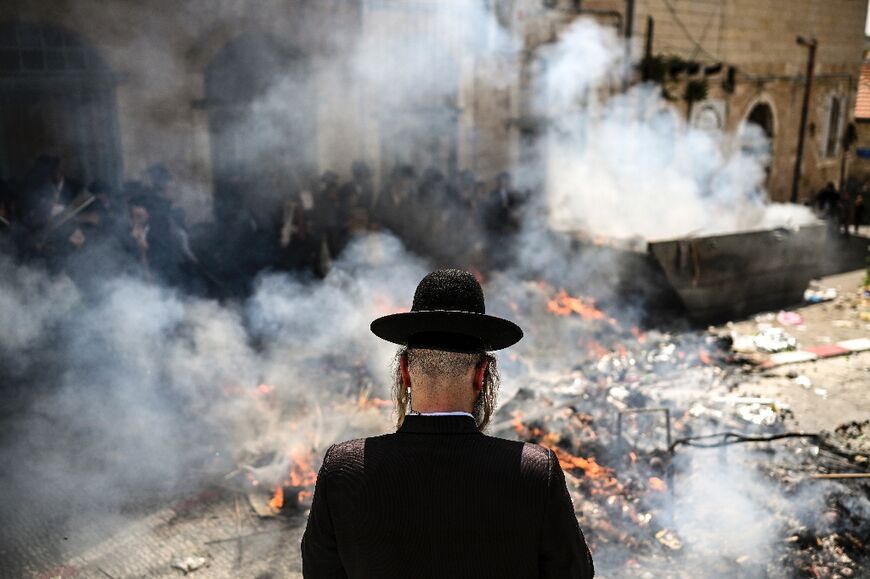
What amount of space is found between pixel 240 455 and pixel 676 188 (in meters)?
12.2

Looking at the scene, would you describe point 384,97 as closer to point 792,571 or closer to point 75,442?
point 75,442

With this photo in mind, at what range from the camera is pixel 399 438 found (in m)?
1.95

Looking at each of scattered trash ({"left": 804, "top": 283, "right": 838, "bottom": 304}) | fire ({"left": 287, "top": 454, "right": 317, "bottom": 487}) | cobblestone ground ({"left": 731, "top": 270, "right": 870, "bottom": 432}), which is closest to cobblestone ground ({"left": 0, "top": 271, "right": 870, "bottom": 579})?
fire ({"left": 287, "top": 454, "right": 317, "bottom": 487})

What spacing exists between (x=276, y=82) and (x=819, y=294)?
977 centimetres

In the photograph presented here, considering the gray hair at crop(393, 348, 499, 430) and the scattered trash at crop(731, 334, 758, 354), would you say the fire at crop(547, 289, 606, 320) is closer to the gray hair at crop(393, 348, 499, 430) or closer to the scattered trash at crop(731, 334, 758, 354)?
the scattered trash at crop(731, 334, 758, 354)

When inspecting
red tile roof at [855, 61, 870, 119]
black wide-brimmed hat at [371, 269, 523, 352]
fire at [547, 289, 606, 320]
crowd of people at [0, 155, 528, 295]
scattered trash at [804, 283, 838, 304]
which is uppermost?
red tile roof at [855, 61, 870, 119]

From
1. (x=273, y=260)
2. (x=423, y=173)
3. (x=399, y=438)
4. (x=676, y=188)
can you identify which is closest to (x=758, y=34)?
(x=676, y=188)

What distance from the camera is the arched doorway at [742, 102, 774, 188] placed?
64.1ft

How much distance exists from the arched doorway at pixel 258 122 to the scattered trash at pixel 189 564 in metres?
6.40

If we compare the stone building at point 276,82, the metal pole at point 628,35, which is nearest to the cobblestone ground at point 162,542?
the stone building at point 276,82

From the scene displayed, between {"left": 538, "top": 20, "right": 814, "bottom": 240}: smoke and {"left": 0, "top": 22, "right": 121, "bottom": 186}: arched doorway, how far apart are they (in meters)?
7.61

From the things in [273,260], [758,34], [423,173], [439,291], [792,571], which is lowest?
[792,571]

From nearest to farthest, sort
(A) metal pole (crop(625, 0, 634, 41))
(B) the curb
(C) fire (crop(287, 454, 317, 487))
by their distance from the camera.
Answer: (C) fire (crop(287, 454, 317, 487))
(B) the curb
(A) metal pole (crop(625, 0, 634, 41))

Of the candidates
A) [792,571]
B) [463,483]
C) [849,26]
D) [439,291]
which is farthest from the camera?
[849,26]
